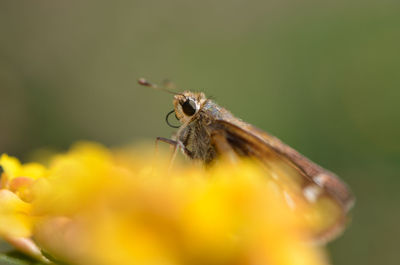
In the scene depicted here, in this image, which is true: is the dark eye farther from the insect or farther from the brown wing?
the brown wing

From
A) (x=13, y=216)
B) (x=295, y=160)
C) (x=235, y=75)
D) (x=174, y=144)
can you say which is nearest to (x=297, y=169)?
(x=295, y=160)

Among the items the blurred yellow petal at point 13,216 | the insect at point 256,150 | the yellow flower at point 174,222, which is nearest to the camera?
the yellow flower at point 174,222

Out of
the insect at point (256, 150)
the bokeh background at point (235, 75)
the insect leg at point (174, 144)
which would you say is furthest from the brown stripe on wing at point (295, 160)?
the bokeh background at point (235, 75)

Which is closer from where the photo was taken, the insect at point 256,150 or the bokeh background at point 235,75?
the insect at point 256,150

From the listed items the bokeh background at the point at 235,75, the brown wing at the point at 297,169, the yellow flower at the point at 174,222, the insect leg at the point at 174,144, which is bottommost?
the yellow flower at the point at 174,222

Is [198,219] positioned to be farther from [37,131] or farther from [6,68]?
[6,68]

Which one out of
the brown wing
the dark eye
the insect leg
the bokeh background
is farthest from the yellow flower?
the bokeh background

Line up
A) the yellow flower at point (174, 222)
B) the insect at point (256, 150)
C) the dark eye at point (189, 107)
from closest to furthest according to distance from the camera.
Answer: the yellow flower at point (174, 222), the insect at point (256, 150), the dark eye at point (189, 107)

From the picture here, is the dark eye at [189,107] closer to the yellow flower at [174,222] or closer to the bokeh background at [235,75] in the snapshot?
the yellow flower at [174,222]

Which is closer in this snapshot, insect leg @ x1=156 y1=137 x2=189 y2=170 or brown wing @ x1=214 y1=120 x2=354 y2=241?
brown wing @ x1=214 y1=120 x2=354 y2=241
